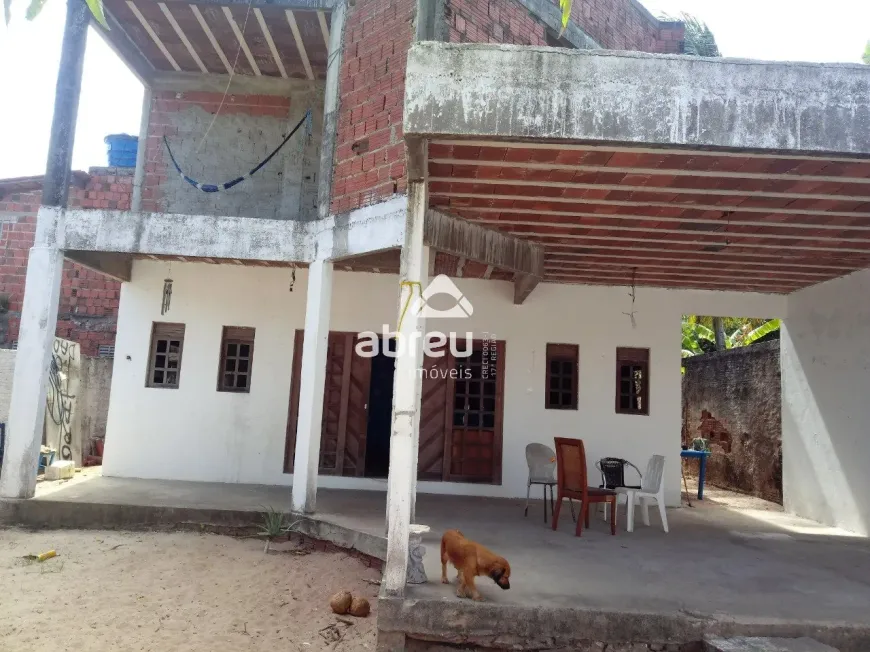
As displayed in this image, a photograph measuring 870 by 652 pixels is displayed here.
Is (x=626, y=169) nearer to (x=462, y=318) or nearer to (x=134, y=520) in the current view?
(x=462, y=318)

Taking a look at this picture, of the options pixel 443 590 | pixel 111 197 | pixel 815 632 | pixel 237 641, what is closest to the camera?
pixel 815 632

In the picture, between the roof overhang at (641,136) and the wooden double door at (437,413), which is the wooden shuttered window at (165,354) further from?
the roof overhang at (641,136)

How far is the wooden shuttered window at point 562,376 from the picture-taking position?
8455mm

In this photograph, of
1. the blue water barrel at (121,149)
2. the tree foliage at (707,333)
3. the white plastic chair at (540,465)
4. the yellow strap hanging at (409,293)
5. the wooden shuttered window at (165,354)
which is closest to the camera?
the yellow strap hanging at (409,293)

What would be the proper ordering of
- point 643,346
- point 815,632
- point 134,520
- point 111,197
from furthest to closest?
point 111,197 → point 643,346 → point 134,520 → point 815,632

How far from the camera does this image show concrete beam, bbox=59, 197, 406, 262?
6613mm

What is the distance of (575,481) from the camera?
5.91 metres

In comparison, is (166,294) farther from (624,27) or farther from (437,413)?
(624,27)

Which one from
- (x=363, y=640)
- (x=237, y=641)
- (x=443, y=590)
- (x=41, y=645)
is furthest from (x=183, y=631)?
(x=443, y=590)

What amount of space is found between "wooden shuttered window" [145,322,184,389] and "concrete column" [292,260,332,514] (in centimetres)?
316

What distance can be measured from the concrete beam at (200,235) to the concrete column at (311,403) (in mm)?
393

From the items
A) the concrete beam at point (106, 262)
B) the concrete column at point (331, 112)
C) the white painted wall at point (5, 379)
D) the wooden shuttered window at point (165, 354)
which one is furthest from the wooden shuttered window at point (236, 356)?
the white painted wall at point (5, 379)

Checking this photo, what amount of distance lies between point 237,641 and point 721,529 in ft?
16.6

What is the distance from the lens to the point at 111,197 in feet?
35.0
